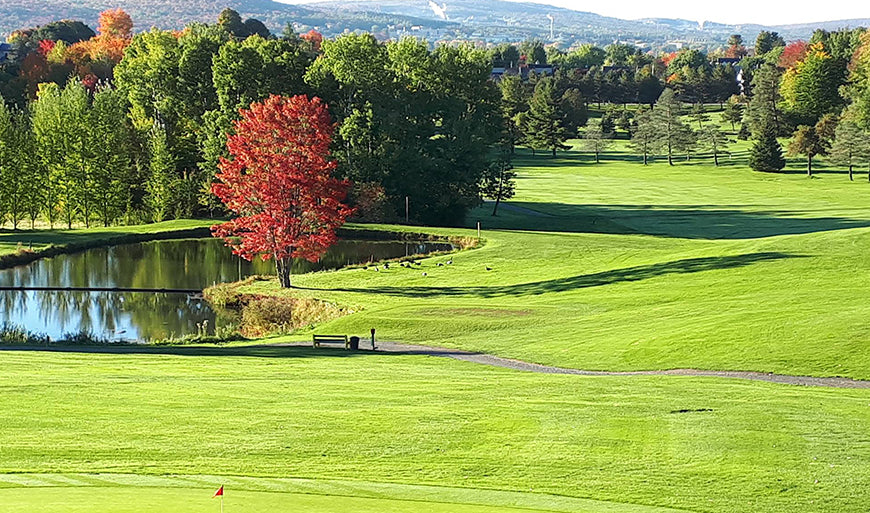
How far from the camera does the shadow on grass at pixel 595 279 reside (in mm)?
52000

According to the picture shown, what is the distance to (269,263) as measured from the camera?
229 feet

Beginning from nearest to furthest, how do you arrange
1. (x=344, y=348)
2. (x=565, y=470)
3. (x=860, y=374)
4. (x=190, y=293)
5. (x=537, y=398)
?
(x=565, y=470) < (x=537, y=398) < (x=860, y=374) < (x=344, y=348) < (x=190, y=293)

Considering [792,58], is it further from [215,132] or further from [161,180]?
[161,180]

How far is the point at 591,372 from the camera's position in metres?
33.1

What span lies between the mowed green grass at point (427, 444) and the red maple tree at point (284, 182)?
28.1 m

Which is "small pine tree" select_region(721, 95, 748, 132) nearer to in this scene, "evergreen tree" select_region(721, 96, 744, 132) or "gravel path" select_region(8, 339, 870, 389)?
"evergreen tree" select_region(721, 96, 744, 132)

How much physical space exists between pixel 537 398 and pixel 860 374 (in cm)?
1014

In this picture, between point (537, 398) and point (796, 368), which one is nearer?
point (537, 398)

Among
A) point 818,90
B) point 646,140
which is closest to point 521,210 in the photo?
point 646,140

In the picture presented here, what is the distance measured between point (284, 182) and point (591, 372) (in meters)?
27.6

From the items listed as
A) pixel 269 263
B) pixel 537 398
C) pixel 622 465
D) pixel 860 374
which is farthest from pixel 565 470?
pixel 269 263

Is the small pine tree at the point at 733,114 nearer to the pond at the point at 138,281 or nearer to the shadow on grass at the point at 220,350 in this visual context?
the pond at the point at 138,281

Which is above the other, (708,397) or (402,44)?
(402,44)

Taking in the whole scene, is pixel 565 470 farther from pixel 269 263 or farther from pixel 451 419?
pixel 269 263
